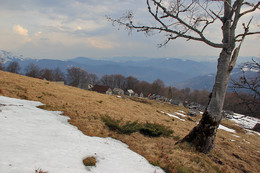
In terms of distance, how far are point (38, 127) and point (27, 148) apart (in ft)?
7.18

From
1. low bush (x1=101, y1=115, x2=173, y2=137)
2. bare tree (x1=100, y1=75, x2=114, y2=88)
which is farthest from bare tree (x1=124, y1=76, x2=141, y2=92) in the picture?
low bush (x1=101, y1=115, x2=173, y2=137)

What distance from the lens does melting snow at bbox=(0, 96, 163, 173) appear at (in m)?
3.73

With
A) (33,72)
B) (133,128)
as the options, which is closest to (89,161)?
(133,128)

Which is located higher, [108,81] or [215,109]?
[215,109]

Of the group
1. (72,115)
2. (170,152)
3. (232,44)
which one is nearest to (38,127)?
(72,115)

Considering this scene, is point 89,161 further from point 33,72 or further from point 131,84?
point 131,84

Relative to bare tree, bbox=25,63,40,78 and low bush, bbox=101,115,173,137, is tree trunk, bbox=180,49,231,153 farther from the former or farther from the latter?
bare tree, bbox=25,63,40,78

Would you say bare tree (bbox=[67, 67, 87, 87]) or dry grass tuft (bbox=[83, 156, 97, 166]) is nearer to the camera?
dry grass tuft (bbox=[83, 156, 97, 166])

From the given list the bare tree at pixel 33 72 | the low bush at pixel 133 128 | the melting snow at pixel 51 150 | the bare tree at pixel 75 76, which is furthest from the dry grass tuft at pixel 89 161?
the bare tree at pixel 75 76

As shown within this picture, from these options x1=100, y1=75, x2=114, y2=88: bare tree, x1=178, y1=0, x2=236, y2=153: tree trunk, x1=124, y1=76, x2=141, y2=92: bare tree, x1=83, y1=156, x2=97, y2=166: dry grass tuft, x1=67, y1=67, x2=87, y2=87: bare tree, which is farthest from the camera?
x1=100, y1=75, x2=114, y2=88: bare tree

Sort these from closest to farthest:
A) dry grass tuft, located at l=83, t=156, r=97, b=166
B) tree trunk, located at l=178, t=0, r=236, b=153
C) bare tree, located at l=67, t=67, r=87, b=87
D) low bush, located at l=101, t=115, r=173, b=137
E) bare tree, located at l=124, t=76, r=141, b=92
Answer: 1. dry grass tuft, located at l=83, t=156, r=97, b=166
2. tree trunk, located at l=178, t=0, r=236, b=153
3. low bush, located at l=101, t=115, r=173, b=137
4. bare tree, located at l=67, t=67, r=87, b=87
5. bare tree, located at l=124, t=76, r=141, b=92

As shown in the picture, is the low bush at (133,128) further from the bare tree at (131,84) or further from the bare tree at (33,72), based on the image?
the bare tree at (131,84)

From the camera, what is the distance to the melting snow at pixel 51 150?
3.73 m

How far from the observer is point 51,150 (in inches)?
182
